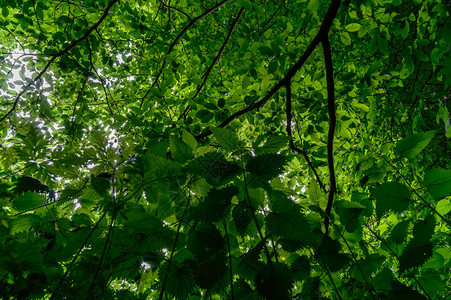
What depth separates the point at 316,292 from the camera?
79cm

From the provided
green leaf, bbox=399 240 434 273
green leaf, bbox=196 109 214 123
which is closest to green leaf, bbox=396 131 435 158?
green leaf, bbox=399 240 434 273

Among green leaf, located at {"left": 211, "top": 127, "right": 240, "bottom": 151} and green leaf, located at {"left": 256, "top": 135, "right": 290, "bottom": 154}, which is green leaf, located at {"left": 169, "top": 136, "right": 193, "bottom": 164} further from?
green leaf, located at {"left": 256, "top": 135, "right": 290, "bottom": 154}

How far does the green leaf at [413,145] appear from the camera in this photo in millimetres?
926

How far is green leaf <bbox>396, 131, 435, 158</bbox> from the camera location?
926 millimetres

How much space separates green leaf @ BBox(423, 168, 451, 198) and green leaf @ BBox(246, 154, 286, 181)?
1.93 feet

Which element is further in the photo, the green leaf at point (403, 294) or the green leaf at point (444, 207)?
the green leaf at point (444, 207)

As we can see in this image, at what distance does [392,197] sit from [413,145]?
1.16ft

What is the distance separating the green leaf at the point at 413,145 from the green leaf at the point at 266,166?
631 millimetres

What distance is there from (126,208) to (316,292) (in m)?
0.78

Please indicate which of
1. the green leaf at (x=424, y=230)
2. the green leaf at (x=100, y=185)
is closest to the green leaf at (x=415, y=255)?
the green leaf at (x=424, y=230)

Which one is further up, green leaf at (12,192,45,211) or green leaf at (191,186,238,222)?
green leaf at (12,192,45,211)

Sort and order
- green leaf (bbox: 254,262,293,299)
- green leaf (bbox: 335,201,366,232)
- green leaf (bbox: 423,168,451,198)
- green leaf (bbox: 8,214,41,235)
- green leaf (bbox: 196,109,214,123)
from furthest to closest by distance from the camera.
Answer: green leaf (bbox: 196,109,214,123)
green leaf (bbox: 335,201,366,232)
green leaf (bbox: 423,168,451,198)
green leaf (bbox: 8,214,41,235)
green leaf (bbox: 254,262,293,299)

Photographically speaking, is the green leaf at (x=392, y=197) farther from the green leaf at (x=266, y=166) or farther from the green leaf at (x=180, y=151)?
the green leaf at (x=180, y=151)

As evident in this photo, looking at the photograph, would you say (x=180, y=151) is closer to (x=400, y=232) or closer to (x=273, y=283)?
(x=273, y=283)
